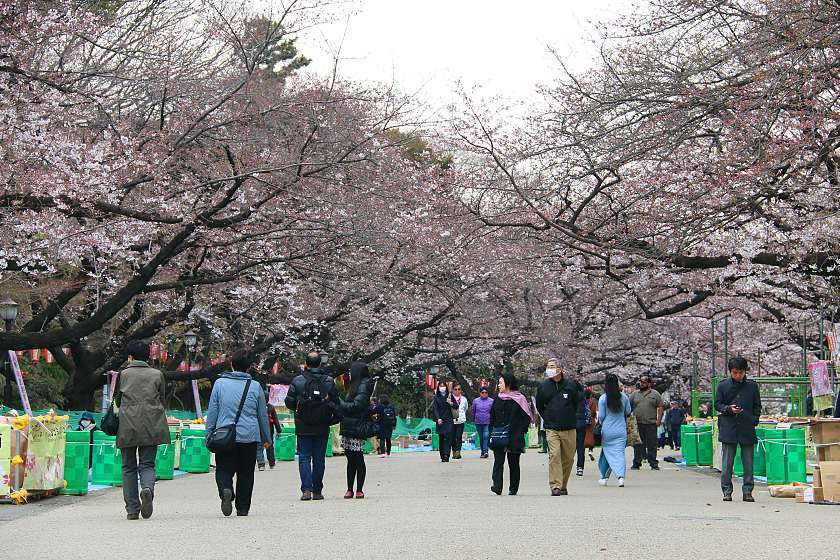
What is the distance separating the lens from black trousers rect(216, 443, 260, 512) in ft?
37.1

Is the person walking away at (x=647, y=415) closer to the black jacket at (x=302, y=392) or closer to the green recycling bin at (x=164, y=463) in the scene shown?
the green recycling bin at (x=164, y=463)

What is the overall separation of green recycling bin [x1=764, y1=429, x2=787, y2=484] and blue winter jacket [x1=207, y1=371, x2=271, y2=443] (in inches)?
304

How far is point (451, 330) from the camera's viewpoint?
133 ft

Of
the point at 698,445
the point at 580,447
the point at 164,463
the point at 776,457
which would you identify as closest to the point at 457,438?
the point at 698,445

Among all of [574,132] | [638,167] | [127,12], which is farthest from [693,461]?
[127,12]

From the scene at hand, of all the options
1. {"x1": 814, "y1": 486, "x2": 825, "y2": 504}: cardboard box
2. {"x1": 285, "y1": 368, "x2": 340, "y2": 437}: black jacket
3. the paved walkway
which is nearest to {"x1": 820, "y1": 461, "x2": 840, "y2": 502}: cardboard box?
{"x1": 814, "y1": 486, "x2": 825, "y2": 504}: cardboard box

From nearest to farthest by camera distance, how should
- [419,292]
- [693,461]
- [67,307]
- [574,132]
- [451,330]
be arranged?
[574,132] → [693,461] → [67,307] → [419,292] → [451,330]

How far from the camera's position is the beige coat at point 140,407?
36.0 feet

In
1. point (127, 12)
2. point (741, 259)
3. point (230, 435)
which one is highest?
point (127, 12)

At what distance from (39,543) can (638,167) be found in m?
14.8

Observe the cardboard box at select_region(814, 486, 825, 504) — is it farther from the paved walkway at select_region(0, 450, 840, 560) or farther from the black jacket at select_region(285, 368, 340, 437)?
the black jacket at select_region(285, 368, 340, 437)

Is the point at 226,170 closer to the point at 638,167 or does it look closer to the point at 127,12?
the point at 127,12

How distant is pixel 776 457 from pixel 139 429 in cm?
898

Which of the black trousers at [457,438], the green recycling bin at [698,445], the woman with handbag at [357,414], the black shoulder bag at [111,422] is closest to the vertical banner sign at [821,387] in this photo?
the woman with handbag at [357,414]
